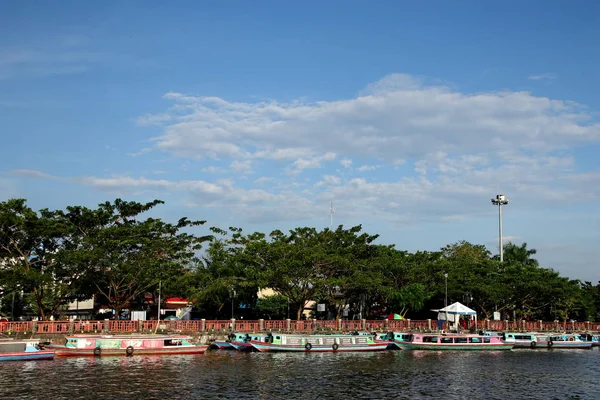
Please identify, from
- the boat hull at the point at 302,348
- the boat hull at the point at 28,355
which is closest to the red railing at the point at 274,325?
the boat hull at the point at 302,348

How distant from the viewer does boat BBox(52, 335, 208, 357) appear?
4469 centimetres

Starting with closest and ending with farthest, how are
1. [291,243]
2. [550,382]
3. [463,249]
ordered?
[550,382] → [291,243] → [463,249]

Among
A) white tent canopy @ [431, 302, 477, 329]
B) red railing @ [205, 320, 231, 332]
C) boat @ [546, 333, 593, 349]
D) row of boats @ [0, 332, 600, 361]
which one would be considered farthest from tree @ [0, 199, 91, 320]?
boat @ [546, 333, 593, 349]

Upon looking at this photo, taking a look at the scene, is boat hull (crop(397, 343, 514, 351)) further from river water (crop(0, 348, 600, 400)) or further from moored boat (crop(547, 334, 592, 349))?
moored boat (crop(547, 334, 592, 349))

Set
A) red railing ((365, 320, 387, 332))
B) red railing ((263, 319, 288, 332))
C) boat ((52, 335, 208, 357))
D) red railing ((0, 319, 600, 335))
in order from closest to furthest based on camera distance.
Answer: boat ((52, 335, 208, 357)) < red railing ((0, 319, 600, 335)) < red railing ((263, 319, 288, 332)) < red railing ((365, 320, 387, 332))

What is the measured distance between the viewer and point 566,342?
200 ft

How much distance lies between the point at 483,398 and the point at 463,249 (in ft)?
244

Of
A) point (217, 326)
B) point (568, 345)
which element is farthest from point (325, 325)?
point (568, 345)

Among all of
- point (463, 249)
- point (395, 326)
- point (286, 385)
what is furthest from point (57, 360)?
point (463, 249)

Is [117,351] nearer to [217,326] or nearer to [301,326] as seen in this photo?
[217,326]

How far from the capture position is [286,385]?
32.8m

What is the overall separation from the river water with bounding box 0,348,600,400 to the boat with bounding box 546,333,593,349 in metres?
12.1

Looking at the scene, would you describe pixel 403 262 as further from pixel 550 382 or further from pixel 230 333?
pixel 550 382

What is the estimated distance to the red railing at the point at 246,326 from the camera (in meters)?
48.4
